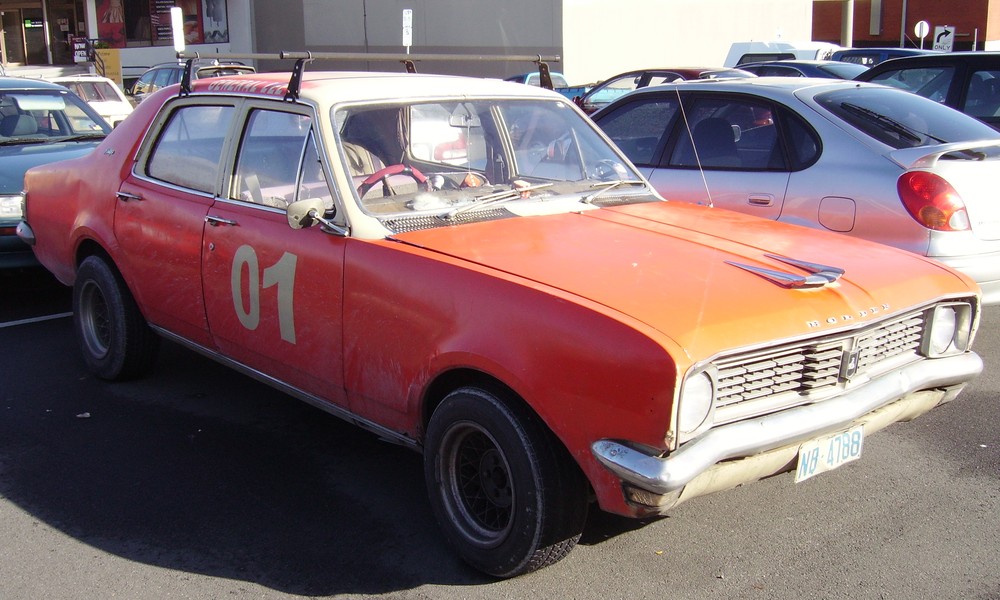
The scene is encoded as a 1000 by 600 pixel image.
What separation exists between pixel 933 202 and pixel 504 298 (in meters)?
3.38

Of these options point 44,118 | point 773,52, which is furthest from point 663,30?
point 44,118

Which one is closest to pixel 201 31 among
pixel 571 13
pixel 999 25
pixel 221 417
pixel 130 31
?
pixel 130 31

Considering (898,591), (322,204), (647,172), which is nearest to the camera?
(898,591)

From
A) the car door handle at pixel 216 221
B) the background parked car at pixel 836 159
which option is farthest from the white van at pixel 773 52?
the car door handle at pixel 216 221

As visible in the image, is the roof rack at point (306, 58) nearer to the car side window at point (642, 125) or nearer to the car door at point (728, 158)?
the car door at point (728, 158)

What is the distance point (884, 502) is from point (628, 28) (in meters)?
28.2

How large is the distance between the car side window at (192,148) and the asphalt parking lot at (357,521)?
1.27 metres

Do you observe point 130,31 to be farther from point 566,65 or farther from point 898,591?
point 898,591

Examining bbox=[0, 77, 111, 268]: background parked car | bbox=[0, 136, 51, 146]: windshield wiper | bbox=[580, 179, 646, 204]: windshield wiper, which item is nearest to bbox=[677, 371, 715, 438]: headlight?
bbox=[580, 179, 646, 204]: windshield wiper

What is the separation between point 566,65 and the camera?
1144 inches

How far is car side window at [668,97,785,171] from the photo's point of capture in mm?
6359

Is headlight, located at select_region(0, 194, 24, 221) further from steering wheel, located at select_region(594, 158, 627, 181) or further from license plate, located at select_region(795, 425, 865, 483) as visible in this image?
license plate, located at select_region(795, 425, 865, 483)

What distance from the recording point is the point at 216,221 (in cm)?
460

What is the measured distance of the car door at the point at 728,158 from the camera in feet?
20.4
